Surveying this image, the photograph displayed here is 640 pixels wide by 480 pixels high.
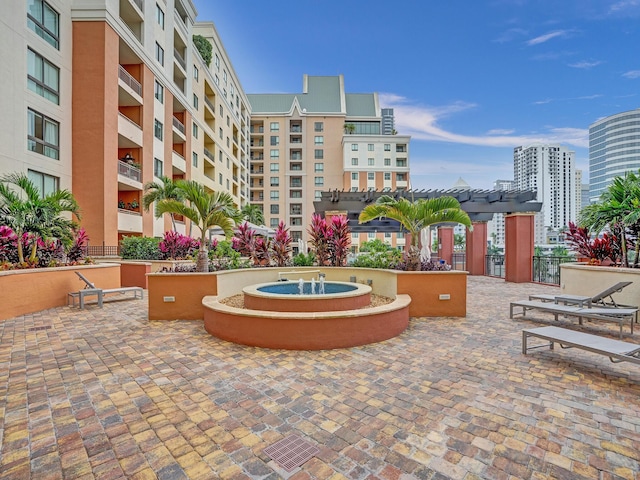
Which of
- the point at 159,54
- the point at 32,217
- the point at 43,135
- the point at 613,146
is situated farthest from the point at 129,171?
the point at 613,146

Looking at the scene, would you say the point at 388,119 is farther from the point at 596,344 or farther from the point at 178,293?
the point at 596,344

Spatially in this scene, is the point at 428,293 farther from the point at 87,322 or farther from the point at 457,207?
the point at 87,322

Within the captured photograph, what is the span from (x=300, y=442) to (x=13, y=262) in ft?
37.1

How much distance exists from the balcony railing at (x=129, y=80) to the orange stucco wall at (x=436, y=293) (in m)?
19.1

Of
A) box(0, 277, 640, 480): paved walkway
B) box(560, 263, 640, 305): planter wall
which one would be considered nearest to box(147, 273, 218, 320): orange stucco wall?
box(0, 277, 640, 480): paved walkway

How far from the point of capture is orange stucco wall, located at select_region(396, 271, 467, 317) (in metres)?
7.98

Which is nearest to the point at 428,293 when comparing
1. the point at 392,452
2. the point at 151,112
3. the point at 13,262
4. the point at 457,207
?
the point at 457,207

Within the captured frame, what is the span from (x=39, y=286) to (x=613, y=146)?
272 feet

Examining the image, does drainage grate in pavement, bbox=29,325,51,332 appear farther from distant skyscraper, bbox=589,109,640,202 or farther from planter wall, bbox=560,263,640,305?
distant skyscraper, bbox=589,109,640,202

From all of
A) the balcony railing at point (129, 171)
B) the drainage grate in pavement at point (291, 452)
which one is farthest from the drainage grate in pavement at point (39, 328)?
the balcony railing at point (129, 171)

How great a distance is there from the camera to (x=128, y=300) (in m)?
10.5

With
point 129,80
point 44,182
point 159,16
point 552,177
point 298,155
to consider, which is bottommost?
point 44,182

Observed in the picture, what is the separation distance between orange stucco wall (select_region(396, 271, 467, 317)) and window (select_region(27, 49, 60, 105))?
17594 mm

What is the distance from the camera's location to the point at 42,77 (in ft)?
46.3
